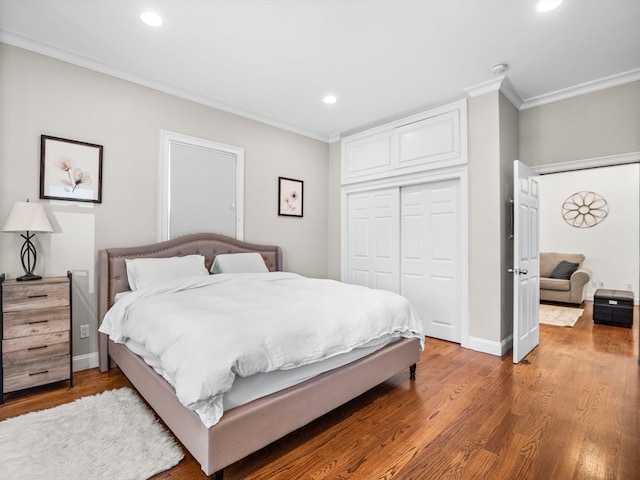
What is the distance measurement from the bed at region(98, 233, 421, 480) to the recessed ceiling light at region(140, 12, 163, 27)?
1.86m

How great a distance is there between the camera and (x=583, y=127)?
3238 mm

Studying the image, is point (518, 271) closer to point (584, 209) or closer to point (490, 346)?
point (490, 346)

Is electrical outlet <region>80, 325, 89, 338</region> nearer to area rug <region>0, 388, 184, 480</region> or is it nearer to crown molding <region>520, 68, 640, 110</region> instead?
area rug <region>0, 388, 184, 480</region>

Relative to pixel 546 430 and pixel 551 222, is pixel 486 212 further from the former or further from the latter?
pixel 551 222

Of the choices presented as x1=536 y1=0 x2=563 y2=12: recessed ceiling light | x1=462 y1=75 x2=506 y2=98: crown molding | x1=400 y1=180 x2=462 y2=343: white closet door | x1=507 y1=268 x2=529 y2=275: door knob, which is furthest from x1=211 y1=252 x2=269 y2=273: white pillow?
x1=536 y1=0 x2=563 y2=12: recessed ceiling light

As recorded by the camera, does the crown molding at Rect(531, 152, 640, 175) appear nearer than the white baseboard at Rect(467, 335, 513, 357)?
Yes

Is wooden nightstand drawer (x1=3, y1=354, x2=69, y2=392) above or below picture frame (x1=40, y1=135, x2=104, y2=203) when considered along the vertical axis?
below

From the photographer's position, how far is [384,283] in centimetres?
428

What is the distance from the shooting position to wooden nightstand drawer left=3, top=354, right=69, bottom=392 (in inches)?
87.4

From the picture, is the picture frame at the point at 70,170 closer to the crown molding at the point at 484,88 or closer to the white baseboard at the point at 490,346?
the crown molding at the point at 484,88

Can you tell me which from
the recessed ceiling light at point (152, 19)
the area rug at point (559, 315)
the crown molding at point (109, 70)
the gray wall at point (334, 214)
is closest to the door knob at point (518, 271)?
the area rug at point (559, 315)

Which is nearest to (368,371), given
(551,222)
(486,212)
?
(486,212)

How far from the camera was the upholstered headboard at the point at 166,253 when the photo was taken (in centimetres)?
278

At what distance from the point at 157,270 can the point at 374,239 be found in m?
2.72
